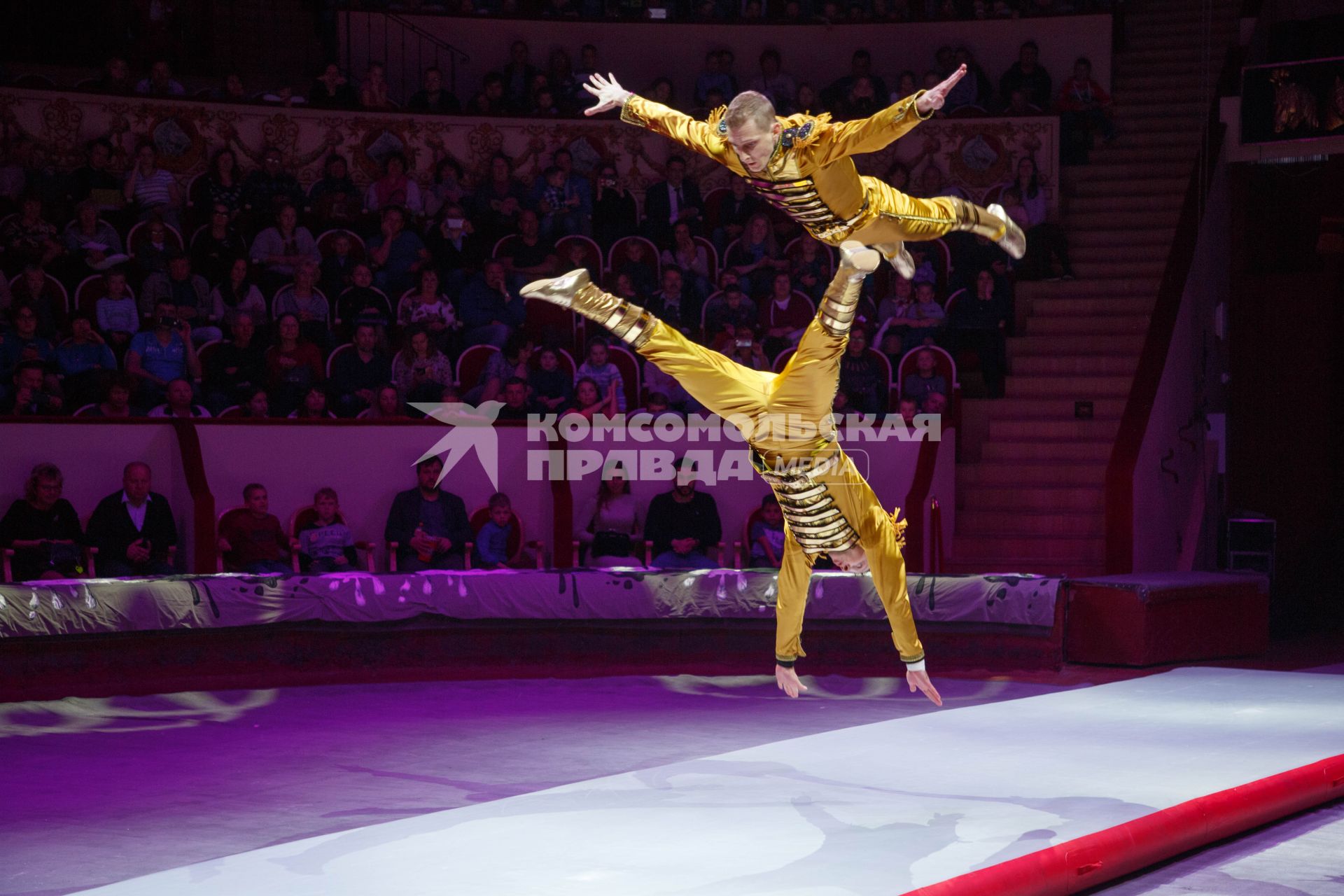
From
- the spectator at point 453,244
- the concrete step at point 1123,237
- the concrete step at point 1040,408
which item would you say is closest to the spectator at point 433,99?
the spectator at point 453,244

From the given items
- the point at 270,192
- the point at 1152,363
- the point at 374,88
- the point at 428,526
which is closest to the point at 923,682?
the point at 428,526

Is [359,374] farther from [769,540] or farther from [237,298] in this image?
[769,540]

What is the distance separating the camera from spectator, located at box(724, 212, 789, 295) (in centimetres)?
1045

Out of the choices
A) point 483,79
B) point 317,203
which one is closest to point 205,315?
point 317,203

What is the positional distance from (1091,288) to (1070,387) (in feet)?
3.39

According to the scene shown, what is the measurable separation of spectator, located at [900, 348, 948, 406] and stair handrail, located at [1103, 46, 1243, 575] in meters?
1.19

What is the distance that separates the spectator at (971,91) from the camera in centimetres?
1180

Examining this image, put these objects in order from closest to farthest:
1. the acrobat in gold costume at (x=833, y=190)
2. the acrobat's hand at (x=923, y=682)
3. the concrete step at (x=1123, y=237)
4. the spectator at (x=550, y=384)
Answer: the acrobat in gold costume at (x=833, y=190) → the acrobat's hand at (x=923, y=682) → the spectator at (x=550, y=384) → the concrete step at (x=1123, y=237)

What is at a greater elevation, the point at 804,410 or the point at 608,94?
the point at 608,94

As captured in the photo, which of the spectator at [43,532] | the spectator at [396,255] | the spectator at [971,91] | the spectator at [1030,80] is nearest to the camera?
the spectator at [43,532]

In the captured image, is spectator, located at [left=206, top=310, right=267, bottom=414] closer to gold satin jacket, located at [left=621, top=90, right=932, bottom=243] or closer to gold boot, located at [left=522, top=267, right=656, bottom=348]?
gold boot, located at [left=522, top=267, right=656, bottom=348]

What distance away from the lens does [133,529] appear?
7.89 m

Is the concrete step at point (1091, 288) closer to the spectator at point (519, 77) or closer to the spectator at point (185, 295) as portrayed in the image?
the spectator at point (519, 77)

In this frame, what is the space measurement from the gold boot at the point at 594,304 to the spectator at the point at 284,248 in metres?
5.33
